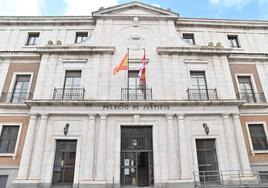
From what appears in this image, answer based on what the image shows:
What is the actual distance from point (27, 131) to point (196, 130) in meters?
10.5

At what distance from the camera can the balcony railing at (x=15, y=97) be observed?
1436 cm

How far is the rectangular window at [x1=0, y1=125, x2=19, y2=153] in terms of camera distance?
13057 millimetres

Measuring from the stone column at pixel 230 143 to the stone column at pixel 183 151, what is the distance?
2556 mm

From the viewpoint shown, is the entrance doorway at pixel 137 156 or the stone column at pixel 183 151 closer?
the stone column at pixel 183 151

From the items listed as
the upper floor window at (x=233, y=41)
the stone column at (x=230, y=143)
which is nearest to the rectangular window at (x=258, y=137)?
the stone column at (x=230, y=143)

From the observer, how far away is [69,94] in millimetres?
13891

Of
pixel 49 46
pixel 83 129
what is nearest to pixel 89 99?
pixel 83 129

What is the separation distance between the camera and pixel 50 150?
40.0 ft

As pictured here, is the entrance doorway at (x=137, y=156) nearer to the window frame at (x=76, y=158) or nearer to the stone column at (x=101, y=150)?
the stone column at (x=101, y=150)

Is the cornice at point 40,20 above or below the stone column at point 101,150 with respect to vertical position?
above

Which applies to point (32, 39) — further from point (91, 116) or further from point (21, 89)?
point (91, 116)

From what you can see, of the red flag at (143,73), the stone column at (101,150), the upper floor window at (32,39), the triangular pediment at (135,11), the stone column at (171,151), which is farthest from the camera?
the upper floor window at (32,39)

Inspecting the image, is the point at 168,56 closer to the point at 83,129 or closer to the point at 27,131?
the point at 83,129

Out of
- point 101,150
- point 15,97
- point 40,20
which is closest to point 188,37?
point 101,150
